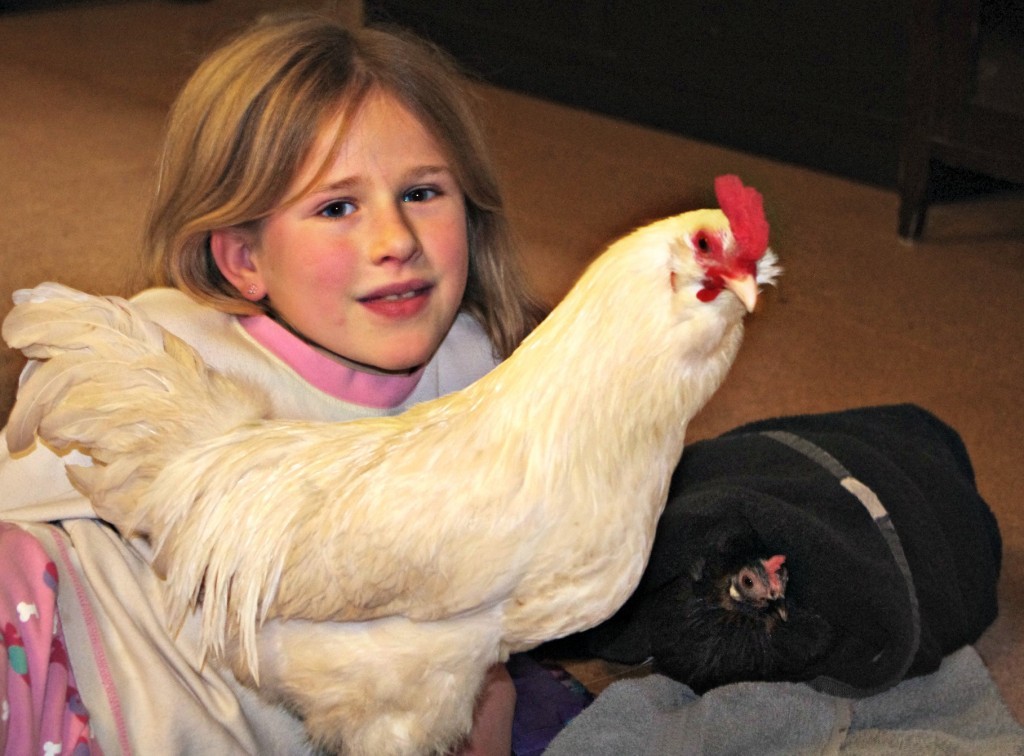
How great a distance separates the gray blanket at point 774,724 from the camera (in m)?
1.43

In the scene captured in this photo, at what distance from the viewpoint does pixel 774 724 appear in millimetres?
1444

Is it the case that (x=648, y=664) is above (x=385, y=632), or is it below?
below

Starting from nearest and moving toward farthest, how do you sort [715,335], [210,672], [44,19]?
1. [715,335]
2. [210,672]
3. [44,19]

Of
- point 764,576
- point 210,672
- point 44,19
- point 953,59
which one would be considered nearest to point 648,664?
point 764,576

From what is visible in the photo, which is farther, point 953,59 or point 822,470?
point 953,59

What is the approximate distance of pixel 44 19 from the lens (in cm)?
539

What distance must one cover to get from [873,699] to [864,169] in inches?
91.0

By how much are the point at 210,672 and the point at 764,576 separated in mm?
687

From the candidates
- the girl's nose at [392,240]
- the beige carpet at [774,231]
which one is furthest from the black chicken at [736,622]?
the girl's nose at [392,240]

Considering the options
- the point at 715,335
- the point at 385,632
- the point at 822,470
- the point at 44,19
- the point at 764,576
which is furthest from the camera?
the point at 44,19

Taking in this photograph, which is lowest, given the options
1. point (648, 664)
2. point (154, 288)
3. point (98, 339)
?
point (648, 664)

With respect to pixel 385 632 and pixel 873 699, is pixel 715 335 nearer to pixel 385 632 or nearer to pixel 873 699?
pixel 385 632

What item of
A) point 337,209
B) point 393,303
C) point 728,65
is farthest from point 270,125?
point 728,65

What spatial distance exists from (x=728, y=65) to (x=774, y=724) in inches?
106
